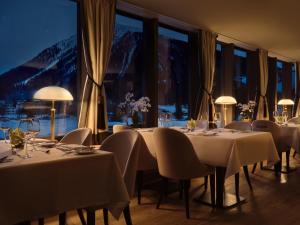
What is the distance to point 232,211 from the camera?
341cm

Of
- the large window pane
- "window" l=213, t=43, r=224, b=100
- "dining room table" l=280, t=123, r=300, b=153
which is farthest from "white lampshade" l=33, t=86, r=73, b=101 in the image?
the large window pane

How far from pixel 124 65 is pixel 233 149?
313 cm

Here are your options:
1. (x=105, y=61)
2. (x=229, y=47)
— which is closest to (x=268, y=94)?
(x=229, y=47)

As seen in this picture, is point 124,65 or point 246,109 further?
point 246,109

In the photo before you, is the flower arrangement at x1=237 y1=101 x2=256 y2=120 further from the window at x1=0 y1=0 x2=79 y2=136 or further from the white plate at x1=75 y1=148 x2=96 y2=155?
the white plate at x1=75 y1=148 x2=96 y2=155

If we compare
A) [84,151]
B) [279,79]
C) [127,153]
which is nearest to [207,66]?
[127,153]

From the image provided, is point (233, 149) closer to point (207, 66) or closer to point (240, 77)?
point (207, 66)

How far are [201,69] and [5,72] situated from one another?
4.14 meters

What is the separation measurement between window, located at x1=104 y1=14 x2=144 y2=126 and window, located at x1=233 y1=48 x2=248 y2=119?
376cm

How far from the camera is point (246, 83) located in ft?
30.8

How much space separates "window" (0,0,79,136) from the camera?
416 cm

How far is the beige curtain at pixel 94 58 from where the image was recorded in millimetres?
4645

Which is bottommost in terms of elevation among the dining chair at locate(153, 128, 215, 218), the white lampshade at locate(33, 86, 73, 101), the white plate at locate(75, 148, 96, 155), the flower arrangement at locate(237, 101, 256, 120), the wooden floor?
the wooden floor

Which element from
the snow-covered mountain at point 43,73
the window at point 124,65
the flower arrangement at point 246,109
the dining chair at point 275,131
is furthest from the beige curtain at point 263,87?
the snow-covered mountain at point 43,73
